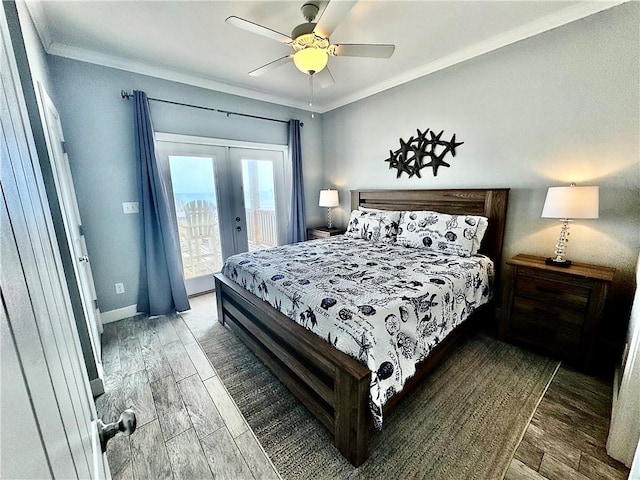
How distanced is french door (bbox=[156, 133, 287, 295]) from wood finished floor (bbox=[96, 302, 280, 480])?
4.09 feet

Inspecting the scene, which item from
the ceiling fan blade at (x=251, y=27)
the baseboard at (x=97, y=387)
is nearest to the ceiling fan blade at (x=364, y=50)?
the ceiling fan blade at (x=251, y=27)

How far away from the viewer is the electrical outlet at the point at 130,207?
2.96 meters

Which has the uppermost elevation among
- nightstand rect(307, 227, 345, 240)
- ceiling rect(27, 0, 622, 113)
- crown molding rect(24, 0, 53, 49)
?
ceiling rect(27, 0, 622, 113)

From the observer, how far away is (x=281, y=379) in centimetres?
194

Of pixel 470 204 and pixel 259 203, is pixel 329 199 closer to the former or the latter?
pixel 259 203

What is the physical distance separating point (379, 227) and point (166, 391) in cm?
261

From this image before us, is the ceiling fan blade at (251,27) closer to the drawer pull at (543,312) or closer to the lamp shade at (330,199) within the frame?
the lamp shade at (330,199)

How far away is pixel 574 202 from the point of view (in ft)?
6.65

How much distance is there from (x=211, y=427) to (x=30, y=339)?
5.39 ft

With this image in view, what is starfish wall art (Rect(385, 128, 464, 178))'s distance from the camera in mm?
3104

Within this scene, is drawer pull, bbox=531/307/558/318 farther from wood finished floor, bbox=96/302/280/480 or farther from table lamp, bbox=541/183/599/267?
wood finished floor, bbox=96/302/280/480

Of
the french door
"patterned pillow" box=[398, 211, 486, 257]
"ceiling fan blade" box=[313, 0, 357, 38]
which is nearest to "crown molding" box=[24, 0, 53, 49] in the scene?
the french door

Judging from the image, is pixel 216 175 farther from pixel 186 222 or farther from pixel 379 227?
pixel 379 227

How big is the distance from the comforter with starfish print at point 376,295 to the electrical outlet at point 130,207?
4.26 ft
